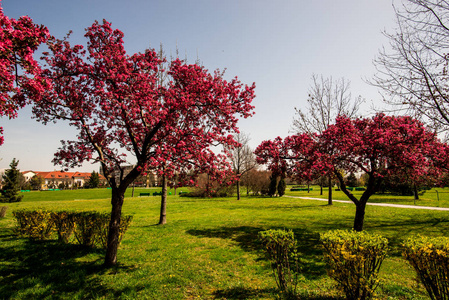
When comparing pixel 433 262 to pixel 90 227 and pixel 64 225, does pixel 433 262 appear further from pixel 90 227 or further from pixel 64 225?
pixel 64 225

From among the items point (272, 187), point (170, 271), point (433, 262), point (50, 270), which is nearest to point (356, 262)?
point (433, 262)

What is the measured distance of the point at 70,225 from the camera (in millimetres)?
8633

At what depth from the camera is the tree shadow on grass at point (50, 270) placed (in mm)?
5082

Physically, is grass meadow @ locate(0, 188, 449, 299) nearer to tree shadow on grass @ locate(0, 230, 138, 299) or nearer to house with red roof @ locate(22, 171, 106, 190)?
tree shadow on grass @ locate(0, 230, 138, 299)

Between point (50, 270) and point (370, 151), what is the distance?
40.6ft

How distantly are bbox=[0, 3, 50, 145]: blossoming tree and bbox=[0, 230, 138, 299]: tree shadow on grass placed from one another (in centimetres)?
377

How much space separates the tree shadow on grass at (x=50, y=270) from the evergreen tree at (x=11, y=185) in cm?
3176

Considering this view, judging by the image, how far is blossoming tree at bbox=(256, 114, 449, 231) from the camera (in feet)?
27.6

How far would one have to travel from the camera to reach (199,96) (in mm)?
6133

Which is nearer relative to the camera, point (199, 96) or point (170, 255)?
point (199, 96)

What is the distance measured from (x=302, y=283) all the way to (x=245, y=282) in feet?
4.93

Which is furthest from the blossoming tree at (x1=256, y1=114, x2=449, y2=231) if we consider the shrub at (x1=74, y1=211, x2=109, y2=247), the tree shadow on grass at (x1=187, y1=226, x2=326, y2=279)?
the shrub at (x1=74, y1=211, x2=109, y2=247)

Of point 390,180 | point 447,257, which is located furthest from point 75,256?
point 390,180

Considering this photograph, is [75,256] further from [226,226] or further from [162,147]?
[226,226]
